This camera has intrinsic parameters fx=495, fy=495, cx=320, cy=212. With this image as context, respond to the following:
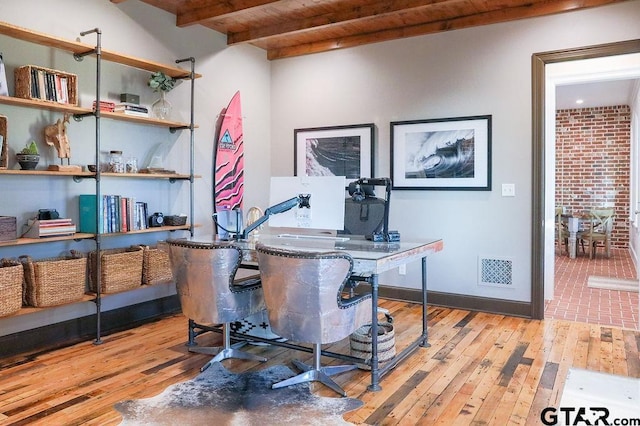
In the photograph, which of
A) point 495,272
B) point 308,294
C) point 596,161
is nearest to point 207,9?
point 308,294

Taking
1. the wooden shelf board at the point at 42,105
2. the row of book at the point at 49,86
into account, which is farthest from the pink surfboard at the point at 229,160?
the row of book at the point at 49,86

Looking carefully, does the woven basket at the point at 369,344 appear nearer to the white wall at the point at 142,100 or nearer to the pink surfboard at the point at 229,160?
the white wall at the point at 142,100

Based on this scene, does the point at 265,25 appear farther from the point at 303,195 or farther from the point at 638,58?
the point at 638,58

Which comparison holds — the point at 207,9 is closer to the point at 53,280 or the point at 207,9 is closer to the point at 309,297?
the point at 53,280

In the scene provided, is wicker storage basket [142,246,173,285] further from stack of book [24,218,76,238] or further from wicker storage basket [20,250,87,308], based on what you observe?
stack of book [24,218,76,238]

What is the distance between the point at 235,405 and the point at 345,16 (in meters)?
3.44

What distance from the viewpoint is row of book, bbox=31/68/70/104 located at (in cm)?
331

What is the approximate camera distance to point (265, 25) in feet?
15.9

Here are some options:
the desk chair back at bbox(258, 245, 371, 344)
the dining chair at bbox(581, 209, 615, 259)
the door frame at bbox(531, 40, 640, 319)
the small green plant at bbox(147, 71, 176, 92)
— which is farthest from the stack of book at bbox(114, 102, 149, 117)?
the dining chair at bbox(581, 209, 615, 259)

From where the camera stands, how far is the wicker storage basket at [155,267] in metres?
4.00

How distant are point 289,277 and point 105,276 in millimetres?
1831

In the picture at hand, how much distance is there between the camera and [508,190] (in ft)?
14.5

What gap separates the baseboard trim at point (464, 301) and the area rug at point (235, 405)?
229 centimetres

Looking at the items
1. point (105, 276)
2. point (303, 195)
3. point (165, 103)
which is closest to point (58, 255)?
point (105, 276)
